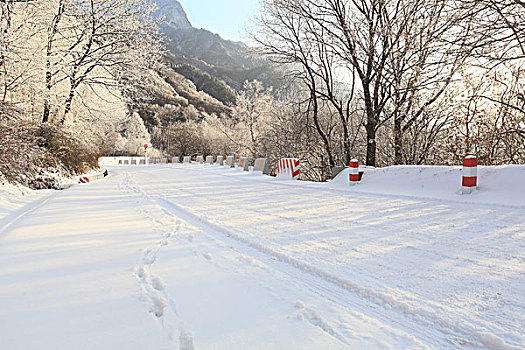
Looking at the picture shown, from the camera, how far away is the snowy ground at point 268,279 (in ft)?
6.70

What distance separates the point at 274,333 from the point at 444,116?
43.6 ft

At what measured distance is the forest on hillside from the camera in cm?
895

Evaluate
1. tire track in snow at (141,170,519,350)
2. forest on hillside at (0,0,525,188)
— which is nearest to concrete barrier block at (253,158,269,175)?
forest on hillside at (0,0,525,188)

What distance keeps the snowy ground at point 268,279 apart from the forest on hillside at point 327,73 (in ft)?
14.8

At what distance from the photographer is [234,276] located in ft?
9.77

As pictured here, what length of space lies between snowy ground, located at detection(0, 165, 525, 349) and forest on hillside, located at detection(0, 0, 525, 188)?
14.8 feet

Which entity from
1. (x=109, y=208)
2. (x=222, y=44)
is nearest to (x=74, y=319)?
(x=109, y=208)

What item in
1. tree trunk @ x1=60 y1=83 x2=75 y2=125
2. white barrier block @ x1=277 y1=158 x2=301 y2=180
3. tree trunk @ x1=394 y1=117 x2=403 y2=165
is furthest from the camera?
tree trunk @ x1=60 y1=83 x2=75 y2=125

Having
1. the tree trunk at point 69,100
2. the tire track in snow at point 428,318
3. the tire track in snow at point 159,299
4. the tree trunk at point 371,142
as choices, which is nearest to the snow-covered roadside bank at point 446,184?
the tree trunk at point 371,142

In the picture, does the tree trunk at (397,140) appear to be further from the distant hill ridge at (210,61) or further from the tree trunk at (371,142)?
the distant hill ridge at (210,61)

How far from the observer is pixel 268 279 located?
2.91m

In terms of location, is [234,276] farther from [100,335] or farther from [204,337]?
[100,335]

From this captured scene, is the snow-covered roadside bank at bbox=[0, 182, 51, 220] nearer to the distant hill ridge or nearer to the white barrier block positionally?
the white barrier block

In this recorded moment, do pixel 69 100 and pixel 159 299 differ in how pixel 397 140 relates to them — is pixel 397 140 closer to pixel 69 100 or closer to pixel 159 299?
pixel 159 299
